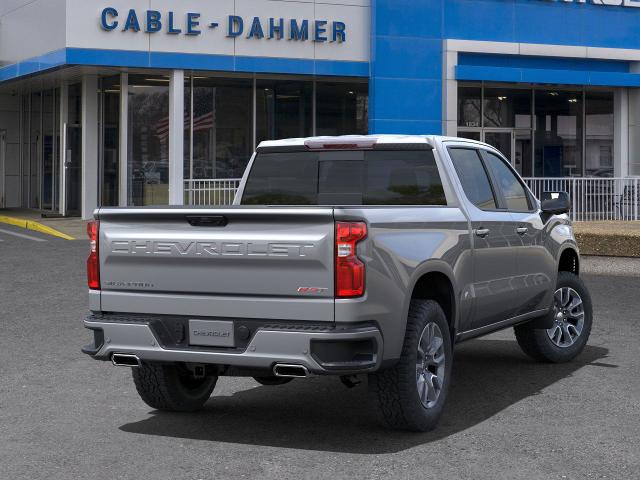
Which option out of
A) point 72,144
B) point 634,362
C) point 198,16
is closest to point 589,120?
point 198,16

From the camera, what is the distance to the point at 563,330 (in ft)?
31.4

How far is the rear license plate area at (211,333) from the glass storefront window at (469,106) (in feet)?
80.5

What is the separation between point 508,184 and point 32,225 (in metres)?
19.4

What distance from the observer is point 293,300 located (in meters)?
6.36

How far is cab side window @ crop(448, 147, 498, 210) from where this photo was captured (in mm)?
8125

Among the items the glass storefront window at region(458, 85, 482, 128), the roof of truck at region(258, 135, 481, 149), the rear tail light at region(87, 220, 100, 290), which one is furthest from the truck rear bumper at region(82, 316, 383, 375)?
the glass storefront window at region(458, 85, 482, 128)

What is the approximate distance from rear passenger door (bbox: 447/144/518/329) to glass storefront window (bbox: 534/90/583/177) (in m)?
23.8

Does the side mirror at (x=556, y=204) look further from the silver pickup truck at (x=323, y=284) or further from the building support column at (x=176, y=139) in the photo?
the building support column at (x=176, y=139)

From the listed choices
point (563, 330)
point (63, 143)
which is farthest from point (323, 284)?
point (63, 143)

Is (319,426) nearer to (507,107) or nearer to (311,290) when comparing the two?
(311,290)

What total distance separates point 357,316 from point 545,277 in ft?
10.3

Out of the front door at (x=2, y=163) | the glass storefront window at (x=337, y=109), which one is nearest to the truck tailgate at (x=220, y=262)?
the glass storefront window at (x=337, y=109)

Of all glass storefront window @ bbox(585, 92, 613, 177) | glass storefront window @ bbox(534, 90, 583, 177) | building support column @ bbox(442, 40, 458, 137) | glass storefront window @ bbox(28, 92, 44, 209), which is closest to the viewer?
building support column @ bbox(442, 40, 458, 137)

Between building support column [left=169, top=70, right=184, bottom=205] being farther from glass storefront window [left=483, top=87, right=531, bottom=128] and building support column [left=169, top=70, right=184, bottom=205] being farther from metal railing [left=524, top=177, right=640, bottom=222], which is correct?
glass storefront window [left=483, top=87, right=531, bottom=128]
